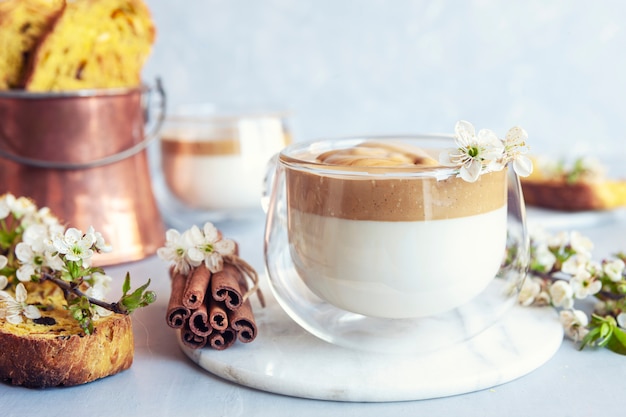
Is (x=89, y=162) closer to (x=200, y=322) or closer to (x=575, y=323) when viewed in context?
(x=200, y=322)

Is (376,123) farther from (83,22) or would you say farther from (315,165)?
(315,165)

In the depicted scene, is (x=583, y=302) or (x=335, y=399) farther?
(x=583, y=302)

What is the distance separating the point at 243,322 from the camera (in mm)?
886

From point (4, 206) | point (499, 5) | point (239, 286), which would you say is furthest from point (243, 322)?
point (499, 5)

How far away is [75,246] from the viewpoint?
854 millimetres

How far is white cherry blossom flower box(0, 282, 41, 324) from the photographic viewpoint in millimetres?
861

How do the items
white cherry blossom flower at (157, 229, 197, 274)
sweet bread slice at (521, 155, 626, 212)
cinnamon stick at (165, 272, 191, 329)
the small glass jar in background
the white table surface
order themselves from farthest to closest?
sweet bread slice at (521, 155, 626, 212), the small glass jar in background, white cherry blossom flower at (157, 229, 197, 274), cinnamon stick at (165, 272, 191, 329), the white table surface

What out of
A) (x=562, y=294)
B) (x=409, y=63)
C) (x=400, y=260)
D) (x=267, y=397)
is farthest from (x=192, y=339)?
(x=409, y=63)

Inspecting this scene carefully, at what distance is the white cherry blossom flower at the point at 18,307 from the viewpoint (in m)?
0.86

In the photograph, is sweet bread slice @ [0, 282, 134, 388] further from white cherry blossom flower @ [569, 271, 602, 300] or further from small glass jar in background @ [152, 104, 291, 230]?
small glass jar in background @ [152, 104, 291, 230]

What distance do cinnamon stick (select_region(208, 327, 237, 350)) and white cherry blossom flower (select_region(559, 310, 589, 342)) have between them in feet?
1.41

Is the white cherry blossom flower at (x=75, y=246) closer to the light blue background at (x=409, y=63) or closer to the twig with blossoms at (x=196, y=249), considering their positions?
the twig with blossoms at (x=196, y=249)

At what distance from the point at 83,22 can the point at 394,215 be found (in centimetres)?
76

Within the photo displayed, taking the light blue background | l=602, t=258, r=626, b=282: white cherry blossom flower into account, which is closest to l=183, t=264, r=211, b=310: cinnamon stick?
l=602, t=258, r=626, b=282: white cherry blossom flower
